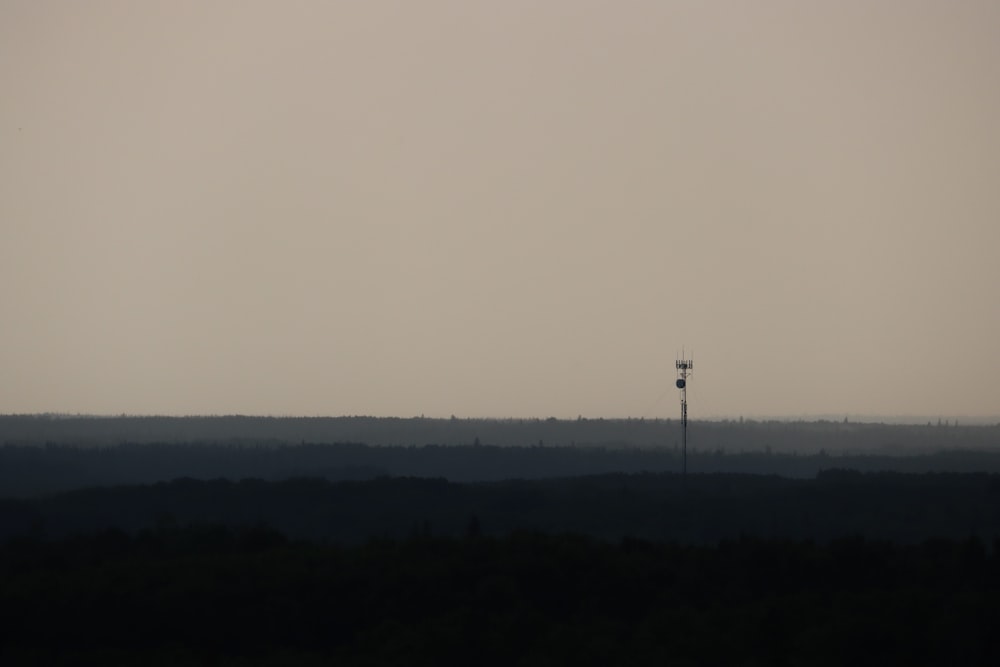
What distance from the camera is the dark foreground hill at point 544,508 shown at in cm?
12638

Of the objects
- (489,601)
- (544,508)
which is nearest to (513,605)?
(489,601)

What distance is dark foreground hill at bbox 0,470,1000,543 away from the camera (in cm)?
12638

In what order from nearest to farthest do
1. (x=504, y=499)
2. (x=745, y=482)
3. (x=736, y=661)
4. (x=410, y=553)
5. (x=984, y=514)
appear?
1. (x=736, y=661)
2. (x=410, y=553)
3. (x=984, y=514)
4. (x=504, y=499)
5. (x=745, y=482)

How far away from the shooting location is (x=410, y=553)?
271 feet

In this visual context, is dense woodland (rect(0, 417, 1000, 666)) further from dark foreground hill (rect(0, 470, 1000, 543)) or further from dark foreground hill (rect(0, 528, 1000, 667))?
dark foreground hill (rect(0, 470, 1000, 543))

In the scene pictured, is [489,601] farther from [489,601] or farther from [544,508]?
[544,508]

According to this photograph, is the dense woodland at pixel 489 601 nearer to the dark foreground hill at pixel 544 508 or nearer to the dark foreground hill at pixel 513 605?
the dark foreground hill at pixel 513 605

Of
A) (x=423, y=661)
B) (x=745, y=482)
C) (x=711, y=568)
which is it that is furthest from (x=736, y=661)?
(x=745, y=482)

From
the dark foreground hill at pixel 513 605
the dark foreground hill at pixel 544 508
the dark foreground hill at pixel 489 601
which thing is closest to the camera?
the dark foreground hill at pixel 513 605

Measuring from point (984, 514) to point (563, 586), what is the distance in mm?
61776

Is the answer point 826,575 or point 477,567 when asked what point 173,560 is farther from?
point 826,575

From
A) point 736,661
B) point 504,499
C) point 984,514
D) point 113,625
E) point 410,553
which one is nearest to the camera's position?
point 736,661

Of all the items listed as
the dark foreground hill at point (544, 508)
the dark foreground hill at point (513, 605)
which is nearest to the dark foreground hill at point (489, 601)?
the dark foreground hill at point (513, 605)

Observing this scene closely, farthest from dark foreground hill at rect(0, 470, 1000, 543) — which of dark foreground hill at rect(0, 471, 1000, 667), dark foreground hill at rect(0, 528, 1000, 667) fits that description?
dark foreground hill at rect(0, 528, 1000, 667)
